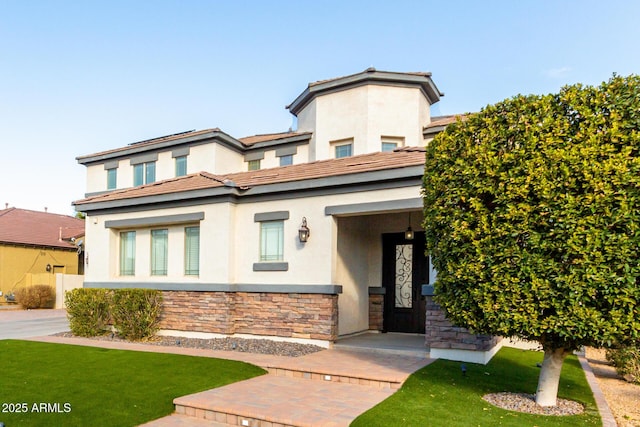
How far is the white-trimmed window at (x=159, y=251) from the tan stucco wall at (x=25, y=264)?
15351mm

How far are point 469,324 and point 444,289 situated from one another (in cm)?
65

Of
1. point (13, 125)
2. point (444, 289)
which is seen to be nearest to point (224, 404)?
point (444, 289)

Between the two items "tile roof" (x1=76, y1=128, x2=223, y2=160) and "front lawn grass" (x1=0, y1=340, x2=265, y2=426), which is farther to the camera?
"tile roof" (x1=76, y1=128, x2=223, y2=160)

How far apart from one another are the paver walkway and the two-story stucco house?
145 cm

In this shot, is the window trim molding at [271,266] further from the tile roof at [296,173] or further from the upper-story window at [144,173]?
the upper-story window at [144,173]

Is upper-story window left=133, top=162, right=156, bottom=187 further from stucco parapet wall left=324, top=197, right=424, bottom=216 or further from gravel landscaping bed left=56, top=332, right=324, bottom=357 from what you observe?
stucco parapet wall left=324, top=197, right=424, bottom=216

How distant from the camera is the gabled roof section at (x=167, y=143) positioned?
19422mm

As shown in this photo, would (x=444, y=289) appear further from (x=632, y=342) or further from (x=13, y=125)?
(x=13, y=125)

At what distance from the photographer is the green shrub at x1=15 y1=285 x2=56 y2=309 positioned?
2256 cm

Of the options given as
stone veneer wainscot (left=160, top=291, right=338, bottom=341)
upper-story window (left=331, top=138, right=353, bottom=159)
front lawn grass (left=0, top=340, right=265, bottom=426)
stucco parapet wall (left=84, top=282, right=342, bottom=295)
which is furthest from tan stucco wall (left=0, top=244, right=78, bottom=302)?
front lawn grass (left=0, top=340, right=265, bottom=426)

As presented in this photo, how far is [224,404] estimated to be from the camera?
6.04 meters

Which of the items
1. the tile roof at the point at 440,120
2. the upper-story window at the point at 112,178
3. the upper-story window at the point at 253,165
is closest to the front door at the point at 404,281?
the tile roof at the point at 440,120

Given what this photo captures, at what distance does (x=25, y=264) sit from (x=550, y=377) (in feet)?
94.0

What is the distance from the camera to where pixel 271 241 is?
36.9 feet
